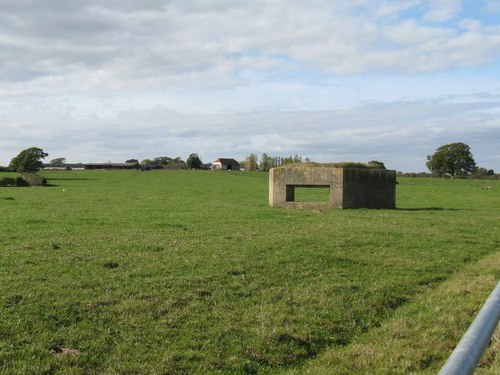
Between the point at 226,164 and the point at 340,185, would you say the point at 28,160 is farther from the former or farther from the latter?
the point at 226,164

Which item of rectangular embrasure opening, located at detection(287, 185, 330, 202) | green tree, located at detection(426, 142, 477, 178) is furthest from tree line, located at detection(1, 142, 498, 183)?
rectangular embrasure opening, located at detection(287, 185, 330, 202)

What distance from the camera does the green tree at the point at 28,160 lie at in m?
92.1

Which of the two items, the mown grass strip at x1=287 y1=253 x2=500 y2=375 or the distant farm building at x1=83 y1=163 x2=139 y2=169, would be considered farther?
the distant farm building at x1=83 y1=163 x2=139 y2=169

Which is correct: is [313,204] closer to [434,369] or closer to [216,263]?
[216,263]

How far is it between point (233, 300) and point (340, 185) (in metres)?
15.7

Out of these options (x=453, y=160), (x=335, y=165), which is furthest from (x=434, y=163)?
(x=335, y=165)

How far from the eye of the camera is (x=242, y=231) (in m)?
14.4

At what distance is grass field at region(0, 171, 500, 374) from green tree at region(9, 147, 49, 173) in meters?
83.3

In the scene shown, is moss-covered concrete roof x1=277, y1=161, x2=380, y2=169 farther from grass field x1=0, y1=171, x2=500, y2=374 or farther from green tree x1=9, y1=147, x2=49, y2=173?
green tree x1=9, y1=147, x2=49, y2=173

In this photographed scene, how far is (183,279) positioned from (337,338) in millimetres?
2828

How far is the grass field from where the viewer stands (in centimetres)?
569

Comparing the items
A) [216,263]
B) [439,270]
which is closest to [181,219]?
[216,263]

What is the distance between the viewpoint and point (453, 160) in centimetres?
11006

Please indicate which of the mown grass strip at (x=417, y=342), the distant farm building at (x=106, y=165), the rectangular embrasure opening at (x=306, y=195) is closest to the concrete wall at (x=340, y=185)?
the rectangular embrasure opening at (x=306, y=195)
